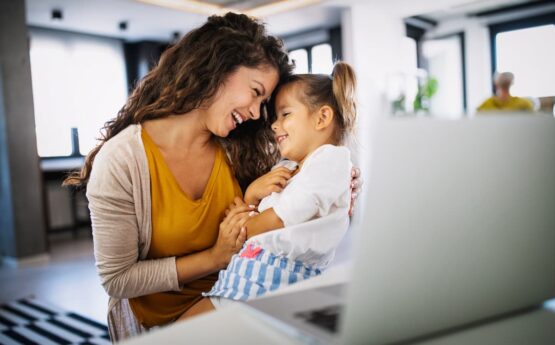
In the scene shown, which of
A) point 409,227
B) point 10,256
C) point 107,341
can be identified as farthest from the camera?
point 10,256

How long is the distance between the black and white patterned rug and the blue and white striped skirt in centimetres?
167

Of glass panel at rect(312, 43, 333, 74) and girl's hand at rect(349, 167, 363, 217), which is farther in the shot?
glass panel at rect(312, 43, 333, 74)

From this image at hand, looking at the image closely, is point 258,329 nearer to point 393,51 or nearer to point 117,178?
point 117,178

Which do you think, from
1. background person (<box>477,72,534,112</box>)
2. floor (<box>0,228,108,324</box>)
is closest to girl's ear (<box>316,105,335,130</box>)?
floor (<box>0,228,108,324</box>)

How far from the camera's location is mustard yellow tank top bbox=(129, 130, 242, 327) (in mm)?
1245

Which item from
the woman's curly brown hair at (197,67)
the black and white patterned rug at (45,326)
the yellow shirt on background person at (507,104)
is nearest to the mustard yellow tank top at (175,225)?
the woman's curly brown hair at (197,67)

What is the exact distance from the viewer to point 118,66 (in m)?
6.95

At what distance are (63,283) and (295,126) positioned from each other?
3.01m

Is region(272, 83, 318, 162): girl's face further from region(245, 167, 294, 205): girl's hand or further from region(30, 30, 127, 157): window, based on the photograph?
region(30, 30, 127, 157): window

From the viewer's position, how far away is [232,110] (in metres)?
1.36

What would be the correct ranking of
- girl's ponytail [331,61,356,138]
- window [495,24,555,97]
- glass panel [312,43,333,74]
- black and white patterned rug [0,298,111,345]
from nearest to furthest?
girl's ponytail [331,61,356,138] → black and white patterned rug [0,298,111,345] → glass panel [312,43,333,74] → window [495,24,555,97]

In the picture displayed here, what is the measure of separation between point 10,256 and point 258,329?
14.5 ft

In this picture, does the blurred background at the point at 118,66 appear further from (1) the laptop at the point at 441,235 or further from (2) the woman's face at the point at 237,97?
(1) the laptop at the point at 441,235

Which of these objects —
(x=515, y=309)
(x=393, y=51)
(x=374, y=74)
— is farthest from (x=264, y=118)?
(x=393, y=51)
